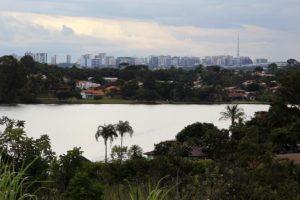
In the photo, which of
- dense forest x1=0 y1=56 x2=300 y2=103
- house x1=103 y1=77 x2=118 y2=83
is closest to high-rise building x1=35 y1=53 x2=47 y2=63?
dense forest x1=0 y1=56 x2=300 y2=103

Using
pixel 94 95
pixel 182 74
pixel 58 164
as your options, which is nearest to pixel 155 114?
pixel 94 95

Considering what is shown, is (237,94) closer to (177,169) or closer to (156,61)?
(177,169)

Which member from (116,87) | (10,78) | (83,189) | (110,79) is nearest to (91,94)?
(116,87)

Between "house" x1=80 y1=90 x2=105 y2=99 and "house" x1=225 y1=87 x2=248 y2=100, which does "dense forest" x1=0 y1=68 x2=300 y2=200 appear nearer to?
"house" x1=80 y1=90 x2=105 y2=99

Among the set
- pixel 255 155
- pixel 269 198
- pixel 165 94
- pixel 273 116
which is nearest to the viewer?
pixel 269 198

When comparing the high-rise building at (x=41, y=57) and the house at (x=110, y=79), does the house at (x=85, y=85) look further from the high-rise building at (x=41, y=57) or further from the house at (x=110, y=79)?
the high-rise building at (x=41, y=57)

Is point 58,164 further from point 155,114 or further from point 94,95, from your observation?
point 94,95

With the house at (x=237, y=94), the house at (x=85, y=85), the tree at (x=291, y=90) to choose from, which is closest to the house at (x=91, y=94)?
the house at (x=85, y=85)

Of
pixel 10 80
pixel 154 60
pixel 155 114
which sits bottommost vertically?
pixel 155 114
